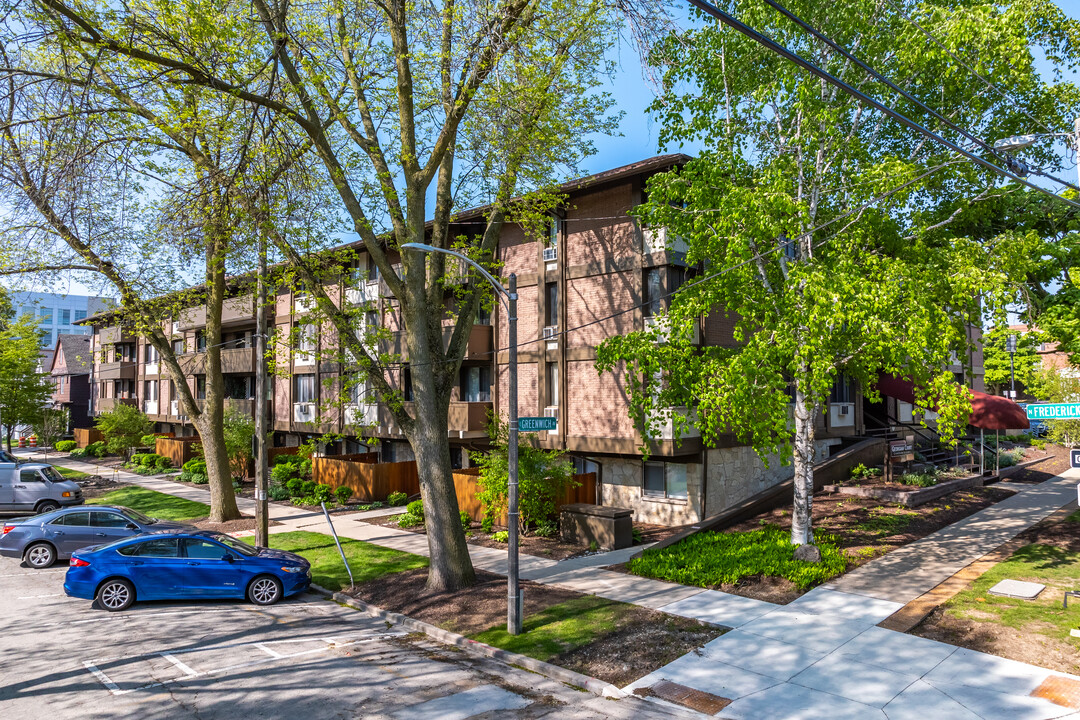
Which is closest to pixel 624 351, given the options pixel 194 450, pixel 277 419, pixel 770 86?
pixel 770 86

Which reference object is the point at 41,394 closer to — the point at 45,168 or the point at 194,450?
the point at 194,450

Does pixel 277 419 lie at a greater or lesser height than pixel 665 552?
greater

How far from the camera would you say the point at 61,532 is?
55.7 ft

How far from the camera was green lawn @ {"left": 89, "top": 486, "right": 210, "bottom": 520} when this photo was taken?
24.4 meters

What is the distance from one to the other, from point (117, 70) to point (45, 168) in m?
3.80

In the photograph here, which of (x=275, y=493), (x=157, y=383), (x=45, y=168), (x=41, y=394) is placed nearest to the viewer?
(x=45, y=168)

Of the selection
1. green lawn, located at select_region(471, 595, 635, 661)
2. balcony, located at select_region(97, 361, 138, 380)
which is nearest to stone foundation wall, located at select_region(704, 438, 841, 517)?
green lawn, located at select_region(471, 595, 635, 661)

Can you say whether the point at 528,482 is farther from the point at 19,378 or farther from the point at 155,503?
the point at 19,378

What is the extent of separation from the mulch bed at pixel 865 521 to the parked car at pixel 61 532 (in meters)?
12.2

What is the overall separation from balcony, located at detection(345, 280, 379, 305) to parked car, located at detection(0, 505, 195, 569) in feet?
46.9

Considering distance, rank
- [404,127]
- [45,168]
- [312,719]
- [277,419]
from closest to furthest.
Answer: [312,719], [45,168], [404,127], [277,419]

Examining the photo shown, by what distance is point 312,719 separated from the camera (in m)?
8.40

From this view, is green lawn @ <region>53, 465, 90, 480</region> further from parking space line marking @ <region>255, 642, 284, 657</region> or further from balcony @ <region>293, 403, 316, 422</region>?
parking space line marking @ <region>255, 642, 284, 657</region>

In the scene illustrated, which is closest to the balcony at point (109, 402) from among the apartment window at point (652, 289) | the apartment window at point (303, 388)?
the apartment window at point (303, 388)
